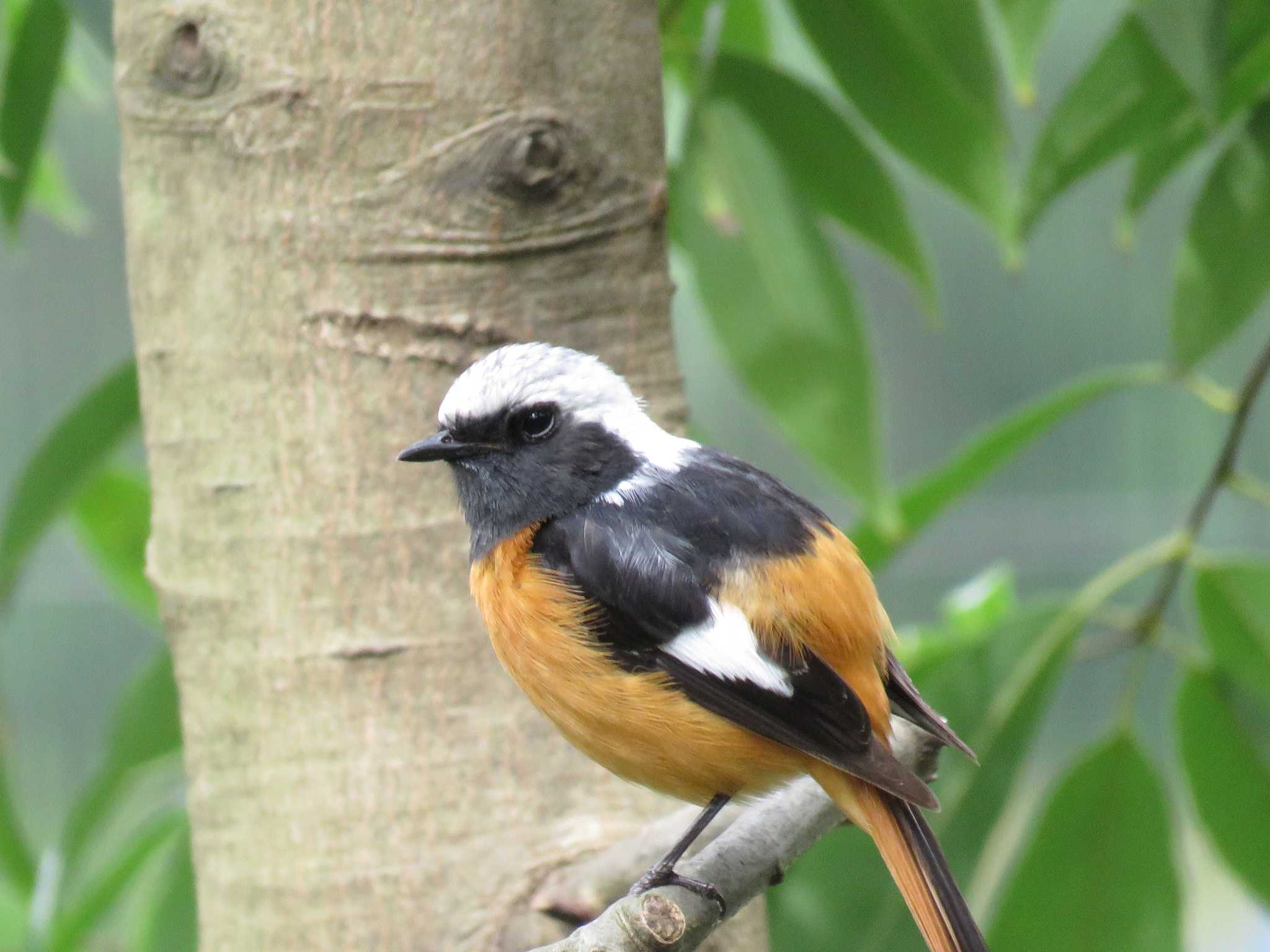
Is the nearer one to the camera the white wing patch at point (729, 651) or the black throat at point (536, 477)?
the white wing patch at point (729, 651)

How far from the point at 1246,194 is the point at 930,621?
2.90 metres

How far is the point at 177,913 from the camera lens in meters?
1.79

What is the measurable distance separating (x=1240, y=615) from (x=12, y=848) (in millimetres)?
1669

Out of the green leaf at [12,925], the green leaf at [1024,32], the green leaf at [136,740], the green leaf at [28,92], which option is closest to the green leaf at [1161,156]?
the green leaf at [1024,32]

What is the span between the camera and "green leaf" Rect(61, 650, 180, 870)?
182 centimetres

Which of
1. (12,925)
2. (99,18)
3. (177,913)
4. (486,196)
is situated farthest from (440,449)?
(12,925)

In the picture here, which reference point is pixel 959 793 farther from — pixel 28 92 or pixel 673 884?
pixel 28 92

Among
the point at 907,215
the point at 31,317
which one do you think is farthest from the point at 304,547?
the point at 31,317

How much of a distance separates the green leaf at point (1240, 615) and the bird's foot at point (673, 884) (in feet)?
2.91

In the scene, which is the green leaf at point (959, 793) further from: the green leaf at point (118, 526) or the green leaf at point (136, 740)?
the green leaf at point (118, 526)

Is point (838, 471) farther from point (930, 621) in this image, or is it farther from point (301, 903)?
point (930, 621)

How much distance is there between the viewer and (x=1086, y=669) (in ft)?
13.2

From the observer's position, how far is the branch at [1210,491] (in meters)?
1.47

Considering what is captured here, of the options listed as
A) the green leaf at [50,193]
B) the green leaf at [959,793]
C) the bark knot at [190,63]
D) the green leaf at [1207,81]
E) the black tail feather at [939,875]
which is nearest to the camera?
the black tail feather at [939,875]
